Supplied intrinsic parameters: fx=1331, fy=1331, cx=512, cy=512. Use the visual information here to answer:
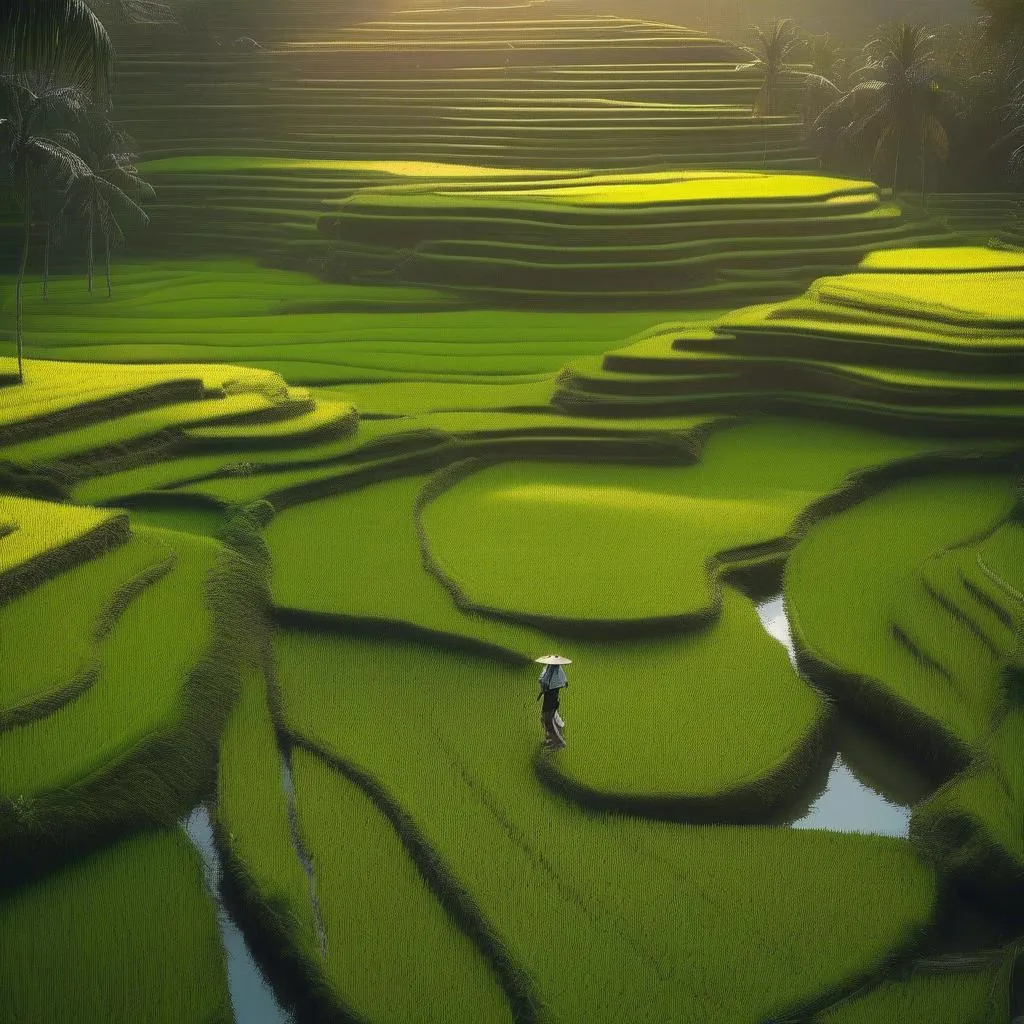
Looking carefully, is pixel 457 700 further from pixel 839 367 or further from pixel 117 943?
pixel 839 367

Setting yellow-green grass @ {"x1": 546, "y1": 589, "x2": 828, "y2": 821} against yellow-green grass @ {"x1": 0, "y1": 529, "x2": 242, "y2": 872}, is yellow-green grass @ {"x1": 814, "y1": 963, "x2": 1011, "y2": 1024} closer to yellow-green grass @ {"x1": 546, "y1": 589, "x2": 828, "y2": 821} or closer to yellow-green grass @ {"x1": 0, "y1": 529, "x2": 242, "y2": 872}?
yellow-green grass @ {"x1": 546, "y1": 589, "x2": 828, "y2": 821}

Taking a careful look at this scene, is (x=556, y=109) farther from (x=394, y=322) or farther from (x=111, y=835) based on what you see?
(x=111, y=835)

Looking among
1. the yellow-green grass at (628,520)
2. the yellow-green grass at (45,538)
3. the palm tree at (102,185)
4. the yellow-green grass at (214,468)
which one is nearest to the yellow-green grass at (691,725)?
Answer: the yellow-green grass at (628,520)

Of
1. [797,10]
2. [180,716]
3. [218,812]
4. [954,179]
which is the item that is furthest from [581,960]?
[797,10]

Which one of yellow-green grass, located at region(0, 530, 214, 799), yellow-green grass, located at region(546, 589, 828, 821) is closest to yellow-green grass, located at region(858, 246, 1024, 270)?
yellow-green grass, located at region(546, 589, 828, 821)

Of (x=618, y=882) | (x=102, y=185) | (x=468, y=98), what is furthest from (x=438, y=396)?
(x=468, y=98)

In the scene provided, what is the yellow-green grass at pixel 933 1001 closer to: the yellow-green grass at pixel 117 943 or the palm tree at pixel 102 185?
the yellow-green grass at pixel 117 943
